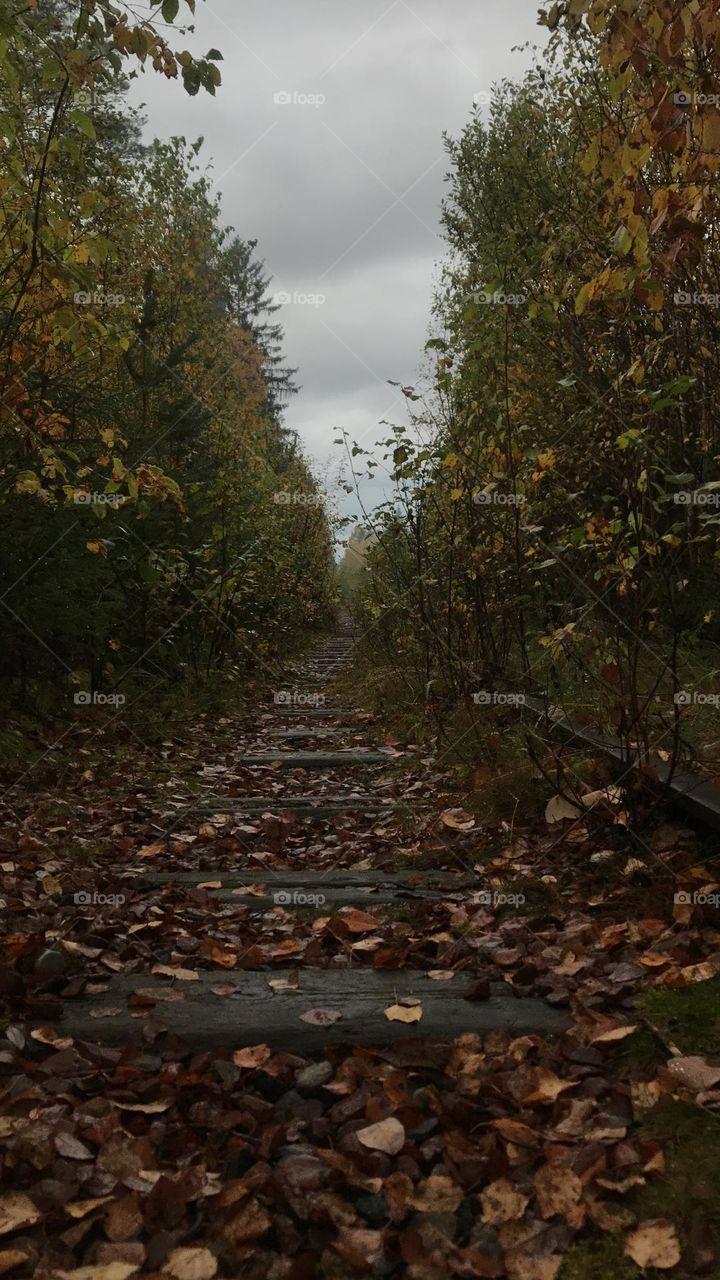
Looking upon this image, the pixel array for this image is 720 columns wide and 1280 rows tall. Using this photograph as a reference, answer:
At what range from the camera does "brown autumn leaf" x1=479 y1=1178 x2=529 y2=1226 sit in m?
2.16

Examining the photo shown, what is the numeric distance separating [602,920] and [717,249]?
507 centimetres

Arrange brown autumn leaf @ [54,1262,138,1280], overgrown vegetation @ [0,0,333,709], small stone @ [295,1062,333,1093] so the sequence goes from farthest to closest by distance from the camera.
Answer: overgrown vegetation @ [0,0,333,709] → small stone @ [295,1062,333,1093] → brown autumn leaf @ [54,1262,138,1280]

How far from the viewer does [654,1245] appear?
203 centimetres

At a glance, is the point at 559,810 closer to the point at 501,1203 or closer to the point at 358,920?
the point at 358,920

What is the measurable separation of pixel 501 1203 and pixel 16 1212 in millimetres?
1083

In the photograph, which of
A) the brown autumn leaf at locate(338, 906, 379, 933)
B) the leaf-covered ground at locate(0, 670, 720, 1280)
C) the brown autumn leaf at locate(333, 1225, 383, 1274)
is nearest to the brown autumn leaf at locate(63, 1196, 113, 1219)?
the leaf-covered ground at locate(0, 670, 720, 1280)

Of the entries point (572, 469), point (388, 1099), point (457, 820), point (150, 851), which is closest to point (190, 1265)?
point (388, 1099)

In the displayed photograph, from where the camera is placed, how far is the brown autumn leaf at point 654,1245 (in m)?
2.00

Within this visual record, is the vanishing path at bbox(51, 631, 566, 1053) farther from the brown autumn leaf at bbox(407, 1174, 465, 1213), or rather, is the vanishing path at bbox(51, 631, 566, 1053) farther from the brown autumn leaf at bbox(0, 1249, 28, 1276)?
the brown autumn leaf at bbox(0, 1249, 28, 1276)

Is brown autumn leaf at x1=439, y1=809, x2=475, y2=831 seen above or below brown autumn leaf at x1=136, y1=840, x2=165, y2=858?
above

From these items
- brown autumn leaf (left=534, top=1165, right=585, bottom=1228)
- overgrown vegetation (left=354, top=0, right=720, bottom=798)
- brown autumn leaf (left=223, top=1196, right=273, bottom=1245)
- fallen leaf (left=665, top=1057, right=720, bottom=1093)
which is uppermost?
overgrown vegetation (left=354, top=0, right=720, bottom=798)

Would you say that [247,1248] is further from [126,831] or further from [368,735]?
[368,735]

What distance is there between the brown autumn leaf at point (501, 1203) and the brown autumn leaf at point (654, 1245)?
0.24 metres

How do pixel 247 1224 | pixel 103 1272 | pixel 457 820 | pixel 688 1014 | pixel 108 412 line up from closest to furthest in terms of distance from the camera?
pixel 103 1272
pixel 247 1224
pixel 688 1014
pixel 457 820
pixel 108 412
